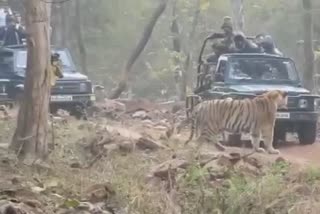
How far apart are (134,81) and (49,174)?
97.3ft

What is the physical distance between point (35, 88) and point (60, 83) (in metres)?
8.56

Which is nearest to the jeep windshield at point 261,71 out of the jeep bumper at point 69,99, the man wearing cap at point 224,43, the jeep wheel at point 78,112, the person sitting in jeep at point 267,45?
the man wearing cap at point 224,43

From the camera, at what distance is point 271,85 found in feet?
54.2

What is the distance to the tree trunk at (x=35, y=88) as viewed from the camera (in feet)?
34.9

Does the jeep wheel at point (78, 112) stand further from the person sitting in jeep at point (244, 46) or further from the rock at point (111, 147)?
the rock at point (111, 147)

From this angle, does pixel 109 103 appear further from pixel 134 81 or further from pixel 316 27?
pixel 134 81

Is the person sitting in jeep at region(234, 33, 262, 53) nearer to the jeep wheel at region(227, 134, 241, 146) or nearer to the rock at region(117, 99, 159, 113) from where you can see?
the jeep wheel at region(227, 134, 241, 146)

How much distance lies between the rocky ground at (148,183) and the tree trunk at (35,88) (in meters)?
0.29

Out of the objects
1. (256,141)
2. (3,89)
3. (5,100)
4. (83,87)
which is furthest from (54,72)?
(3,89)

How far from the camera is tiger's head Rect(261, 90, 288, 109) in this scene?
589 inches

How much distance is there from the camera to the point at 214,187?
30.7 ft

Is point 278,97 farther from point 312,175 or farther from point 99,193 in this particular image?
point 99,193

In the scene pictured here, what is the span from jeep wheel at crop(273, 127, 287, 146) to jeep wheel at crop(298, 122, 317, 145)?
316 mm

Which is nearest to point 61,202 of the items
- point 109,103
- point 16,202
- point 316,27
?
point 16,202
